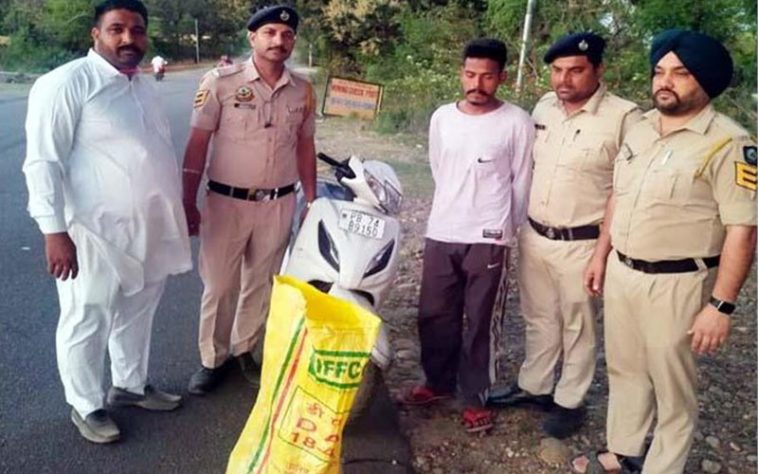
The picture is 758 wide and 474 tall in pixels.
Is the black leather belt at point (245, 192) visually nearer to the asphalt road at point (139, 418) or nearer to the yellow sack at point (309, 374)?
the asphalt road at point (139, 418)

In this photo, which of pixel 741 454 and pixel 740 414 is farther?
pixel 740 414

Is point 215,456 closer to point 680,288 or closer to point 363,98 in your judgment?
Answer: point 680,288

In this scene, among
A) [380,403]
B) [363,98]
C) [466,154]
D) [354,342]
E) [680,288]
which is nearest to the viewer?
[354,342]

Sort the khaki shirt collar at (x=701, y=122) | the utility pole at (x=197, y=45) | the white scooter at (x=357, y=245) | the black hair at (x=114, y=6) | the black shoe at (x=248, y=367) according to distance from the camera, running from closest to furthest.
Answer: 1. the khaki shirt collar at (x=701, y=122)
2. the black hair at (x=114, y=6)
3. the white scooter at (x=357, y=245)
4. the black shoe at (x=248, y=367)
5. the utility pole at (x=197, y=45)

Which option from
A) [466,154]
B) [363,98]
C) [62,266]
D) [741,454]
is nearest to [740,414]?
[741,454]

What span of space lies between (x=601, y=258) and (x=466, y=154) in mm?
719

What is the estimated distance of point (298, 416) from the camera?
2.30 metres

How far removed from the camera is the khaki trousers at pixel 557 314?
325 cm

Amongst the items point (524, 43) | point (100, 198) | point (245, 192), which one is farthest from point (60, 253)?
point (524, 43)

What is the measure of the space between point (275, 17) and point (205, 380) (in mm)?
1748

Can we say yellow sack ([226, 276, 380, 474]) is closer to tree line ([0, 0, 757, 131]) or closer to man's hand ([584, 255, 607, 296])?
man's hand ([584, 255, 607, 296])

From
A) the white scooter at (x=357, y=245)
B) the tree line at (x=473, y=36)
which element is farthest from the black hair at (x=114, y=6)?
the tree line at (x=473, y=36)

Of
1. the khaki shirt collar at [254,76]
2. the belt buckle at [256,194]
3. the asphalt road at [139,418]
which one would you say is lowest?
the asphalt road at [139,418]

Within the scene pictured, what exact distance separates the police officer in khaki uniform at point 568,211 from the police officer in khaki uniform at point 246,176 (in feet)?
3.76
